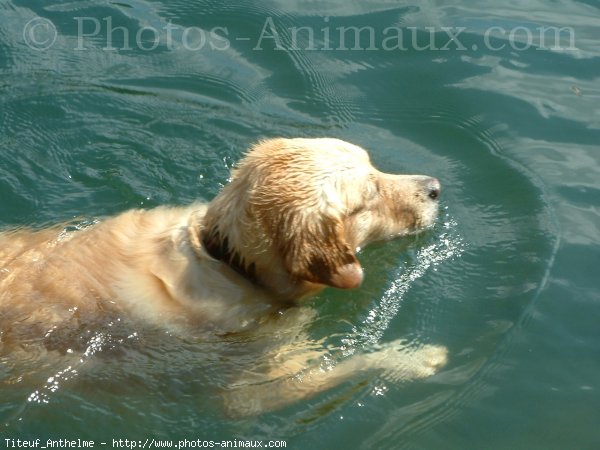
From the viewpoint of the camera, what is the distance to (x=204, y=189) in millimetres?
7867

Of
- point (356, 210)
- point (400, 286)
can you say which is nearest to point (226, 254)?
point (356, 210)

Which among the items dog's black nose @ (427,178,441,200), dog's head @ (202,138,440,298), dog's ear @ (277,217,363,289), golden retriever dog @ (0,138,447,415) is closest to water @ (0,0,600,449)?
golden retriever dog @ (0,138,447,415)

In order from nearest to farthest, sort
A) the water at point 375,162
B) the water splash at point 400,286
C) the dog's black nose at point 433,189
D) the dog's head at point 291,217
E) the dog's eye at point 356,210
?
1. the dog's head at point 291,217
2. the water at point 375,162
3. the dog's eye at point 356,210
4. the water splash at point 400,286
5. the dog's black nose at point 433,189

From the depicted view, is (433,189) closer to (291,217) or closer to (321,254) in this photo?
(321,254)

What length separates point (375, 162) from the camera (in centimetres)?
812

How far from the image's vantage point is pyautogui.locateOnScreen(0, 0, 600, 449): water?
588 cm

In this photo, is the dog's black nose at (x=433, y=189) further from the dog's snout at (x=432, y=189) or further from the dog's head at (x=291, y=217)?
the dog's head at (x=291, y=217)

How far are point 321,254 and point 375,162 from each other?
8.28 ft

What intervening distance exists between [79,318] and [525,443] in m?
3.01

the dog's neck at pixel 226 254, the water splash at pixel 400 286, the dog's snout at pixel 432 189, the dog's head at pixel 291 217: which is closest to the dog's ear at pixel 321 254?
the dog's head at pixel 291 217

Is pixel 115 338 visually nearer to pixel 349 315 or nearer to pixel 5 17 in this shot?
pixel 349 315

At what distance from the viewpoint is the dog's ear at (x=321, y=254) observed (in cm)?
573

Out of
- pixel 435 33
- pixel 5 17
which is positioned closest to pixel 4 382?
pixel 5 17

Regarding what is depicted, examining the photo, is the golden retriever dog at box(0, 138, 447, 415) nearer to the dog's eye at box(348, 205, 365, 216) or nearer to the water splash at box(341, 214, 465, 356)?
the dog's eye at box(348, 205, 365, 216)
